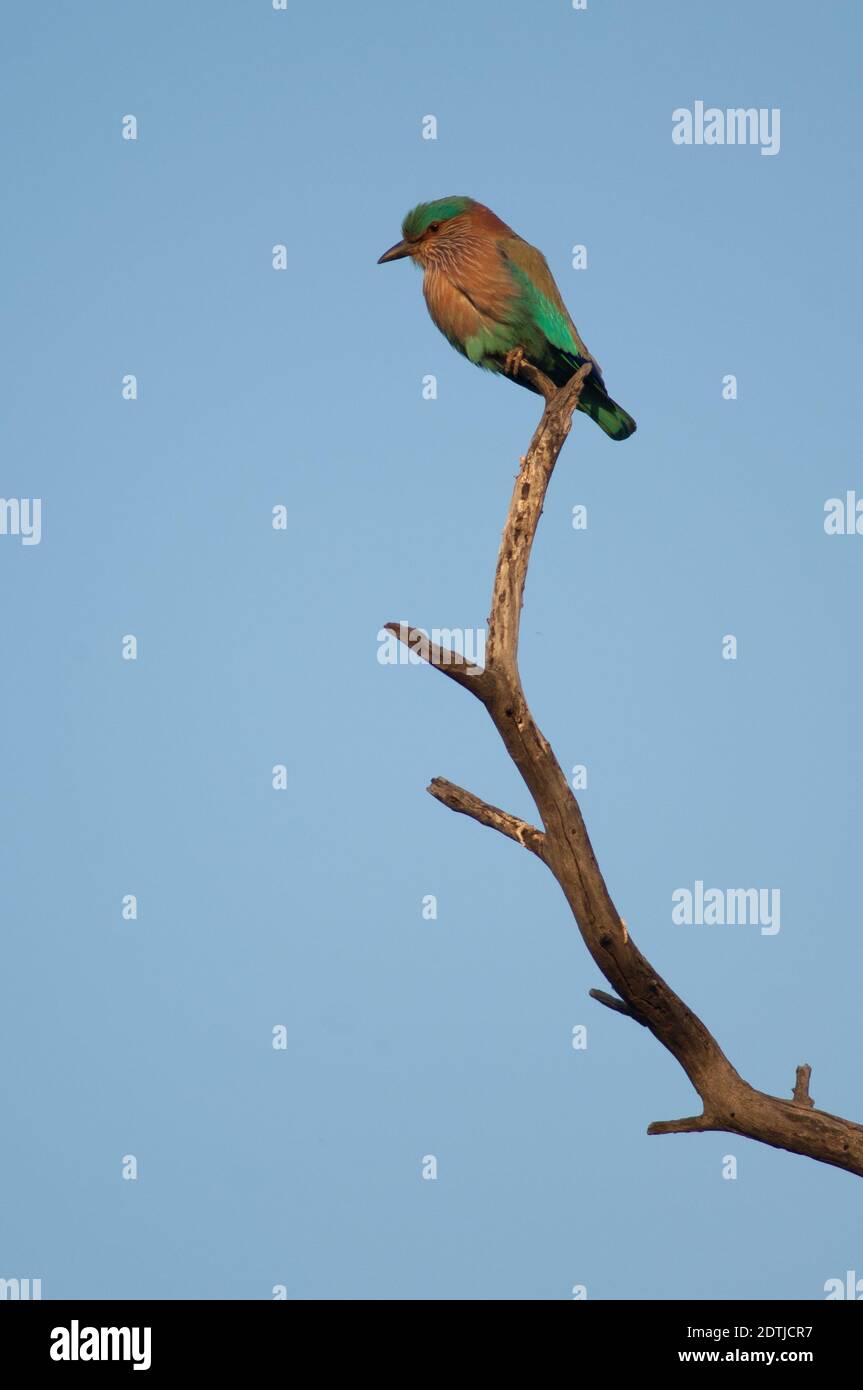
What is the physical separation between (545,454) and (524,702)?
3.82 ft

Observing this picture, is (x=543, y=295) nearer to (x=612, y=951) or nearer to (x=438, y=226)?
(x=438, y=226)

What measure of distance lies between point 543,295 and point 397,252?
825 mm

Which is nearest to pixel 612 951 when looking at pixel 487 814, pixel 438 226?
pixel 487 814

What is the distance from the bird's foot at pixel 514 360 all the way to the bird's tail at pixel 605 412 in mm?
342

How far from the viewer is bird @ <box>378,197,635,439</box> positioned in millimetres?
7211

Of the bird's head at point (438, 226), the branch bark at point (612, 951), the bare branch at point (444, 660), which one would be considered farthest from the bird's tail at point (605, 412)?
the bare branch at point (444, 660)

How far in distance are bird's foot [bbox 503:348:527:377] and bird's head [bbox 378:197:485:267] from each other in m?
0.62

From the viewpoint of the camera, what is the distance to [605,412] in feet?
24.5
